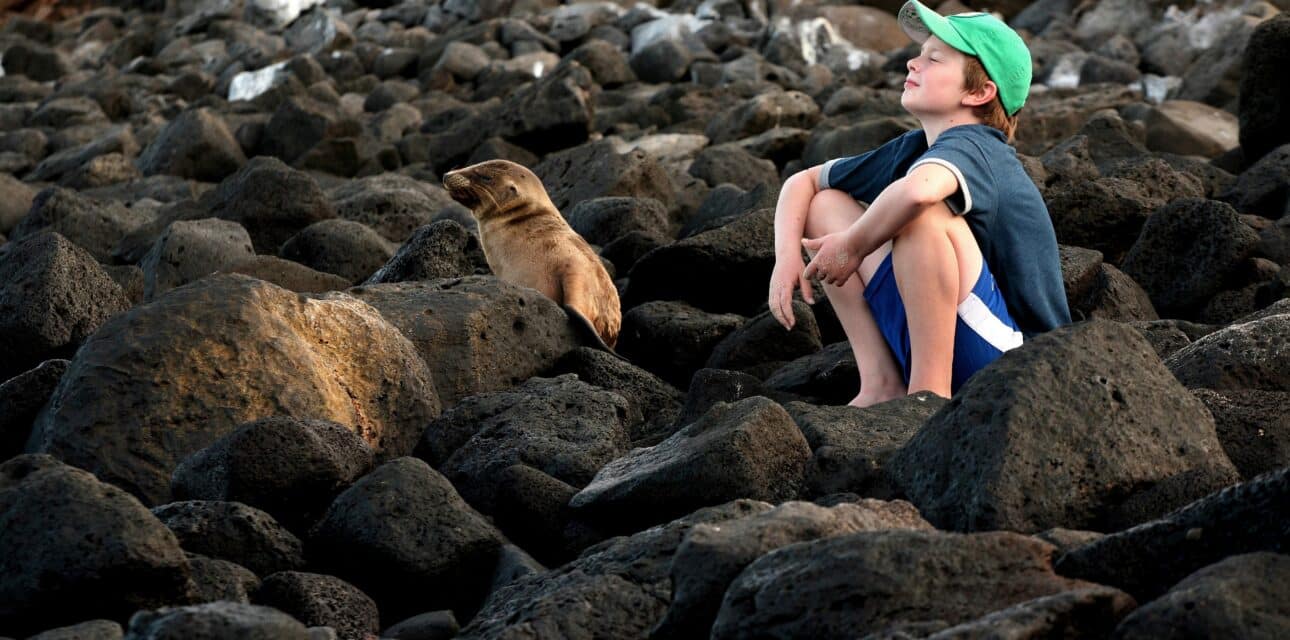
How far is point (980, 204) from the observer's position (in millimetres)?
4477

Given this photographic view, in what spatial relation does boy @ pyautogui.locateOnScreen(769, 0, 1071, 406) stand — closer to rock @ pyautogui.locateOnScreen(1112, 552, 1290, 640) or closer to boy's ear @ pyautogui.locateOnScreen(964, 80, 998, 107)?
boy's ear @ pyautogui.locateOnScreen(964, 80, 998, 107)

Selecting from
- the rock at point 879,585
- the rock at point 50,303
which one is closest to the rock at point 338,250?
the rock at point 50,303

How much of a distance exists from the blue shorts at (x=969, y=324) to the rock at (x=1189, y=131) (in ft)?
23.6

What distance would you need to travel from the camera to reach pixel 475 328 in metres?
5.77

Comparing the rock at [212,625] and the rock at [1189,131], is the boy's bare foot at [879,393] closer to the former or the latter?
the rock at [212,625]

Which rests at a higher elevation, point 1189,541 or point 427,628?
point 1189,541

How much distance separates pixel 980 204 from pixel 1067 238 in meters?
2.65

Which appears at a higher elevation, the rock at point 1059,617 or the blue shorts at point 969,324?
the rock at point 1059,617

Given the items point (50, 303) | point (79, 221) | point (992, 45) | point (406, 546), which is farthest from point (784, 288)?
point (79, 221)

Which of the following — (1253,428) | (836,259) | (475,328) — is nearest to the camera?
(1253,428)

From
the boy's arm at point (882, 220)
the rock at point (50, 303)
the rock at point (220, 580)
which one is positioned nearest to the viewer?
the rock at point (220, 580)

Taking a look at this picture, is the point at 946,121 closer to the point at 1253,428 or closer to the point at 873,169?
the point at 873,169

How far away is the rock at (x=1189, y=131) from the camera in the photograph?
451 inches

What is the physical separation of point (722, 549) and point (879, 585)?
35 cm
